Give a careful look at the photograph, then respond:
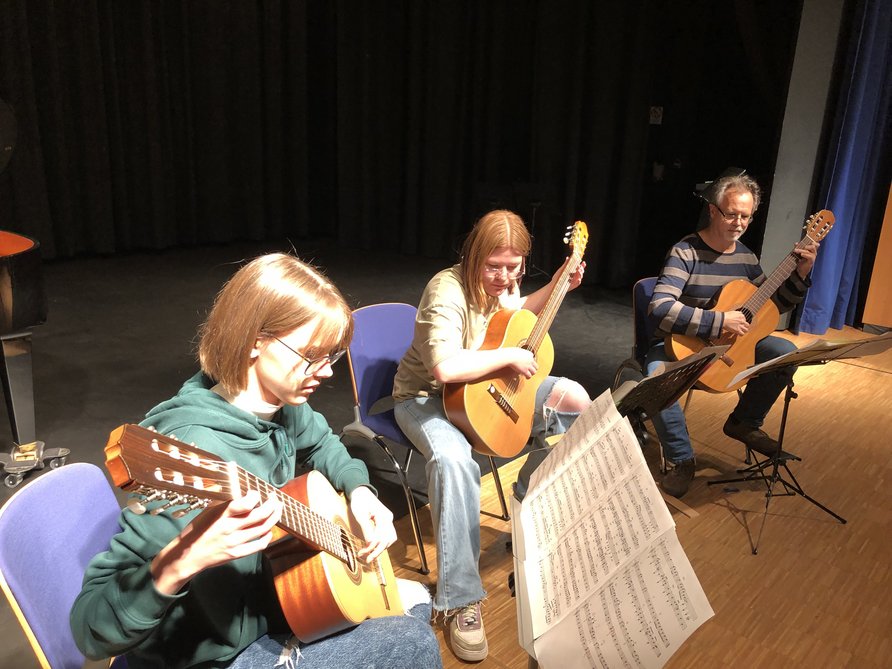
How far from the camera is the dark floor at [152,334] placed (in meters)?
3.64

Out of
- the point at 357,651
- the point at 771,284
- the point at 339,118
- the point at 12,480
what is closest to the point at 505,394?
the point at 357,651

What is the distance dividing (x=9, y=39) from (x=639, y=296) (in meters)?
5.53

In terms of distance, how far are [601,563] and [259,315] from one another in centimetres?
75

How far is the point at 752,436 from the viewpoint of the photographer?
135 inches

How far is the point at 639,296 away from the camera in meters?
3.41

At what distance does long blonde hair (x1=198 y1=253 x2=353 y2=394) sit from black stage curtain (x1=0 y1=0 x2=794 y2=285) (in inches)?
211

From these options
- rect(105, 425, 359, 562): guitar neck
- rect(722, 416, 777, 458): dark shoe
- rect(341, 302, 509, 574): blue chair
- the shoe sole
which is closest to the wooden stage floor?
the shoe sole

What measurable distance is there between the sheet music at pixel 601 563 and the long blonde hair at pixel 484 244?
1.18 meters

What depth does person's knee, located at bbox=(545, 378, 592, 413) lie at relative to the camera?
2.78m

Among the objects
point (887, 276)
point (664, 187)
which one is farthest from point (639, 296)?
point (664, 187)

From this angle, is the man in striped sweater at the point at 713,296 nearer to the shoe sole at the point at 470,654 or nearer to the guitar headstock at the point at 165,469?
the shoe sole at the point at 470,654

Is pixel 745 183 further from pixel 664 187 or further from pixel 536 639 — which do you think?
pixel 664 187

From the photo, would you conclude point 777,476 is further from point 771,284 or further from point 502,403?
point 502,403

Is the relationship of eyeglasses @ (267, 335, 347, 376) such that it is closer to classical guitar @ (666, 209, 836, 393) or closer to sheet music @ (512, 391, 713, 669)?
sheet music @ (512, 391, 713, 669)
